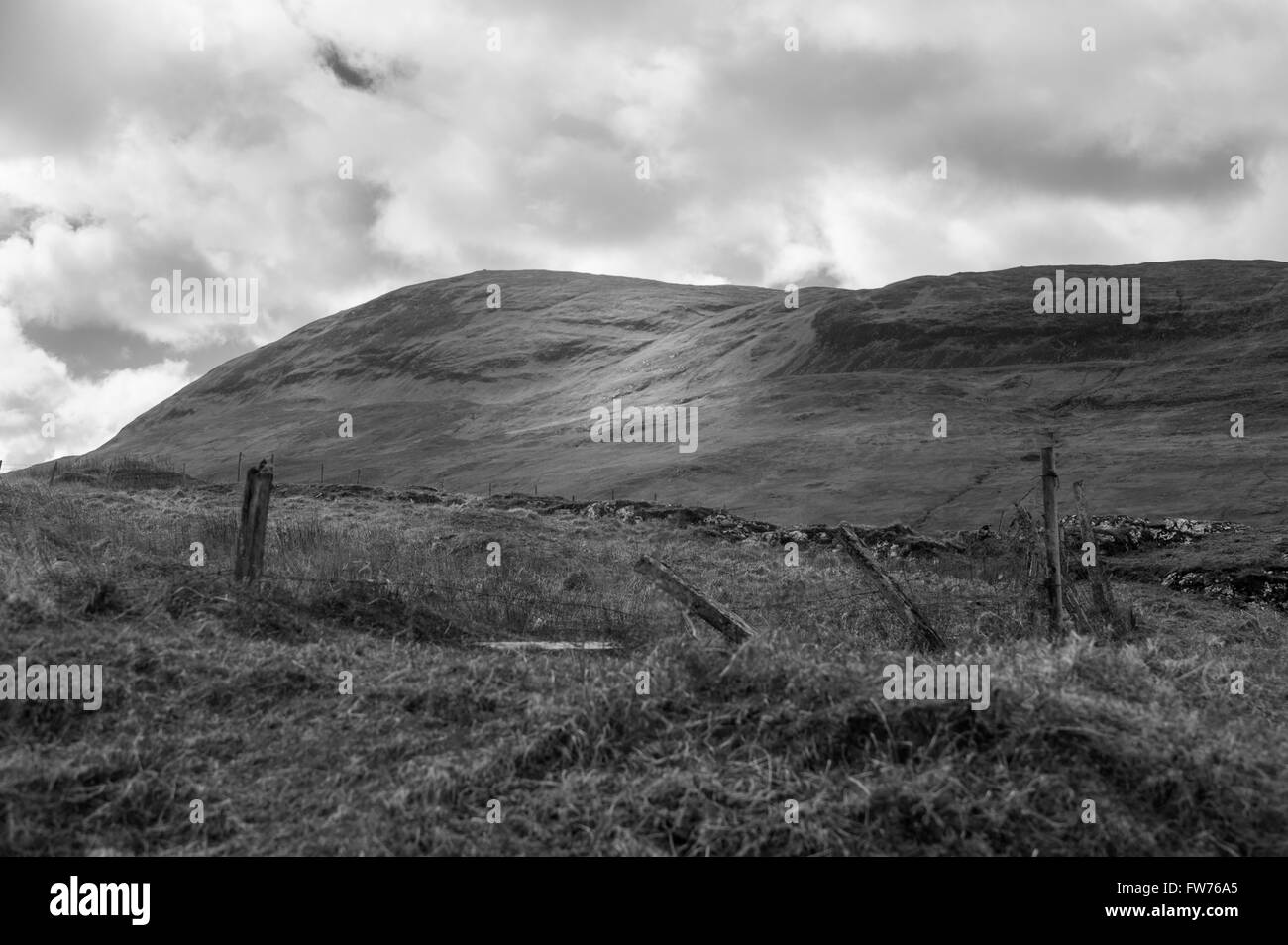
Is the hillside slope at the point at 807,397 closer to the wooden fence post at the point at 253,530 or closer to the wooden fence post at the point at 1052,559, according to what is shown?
the wooden fence post at the point at 1052,559

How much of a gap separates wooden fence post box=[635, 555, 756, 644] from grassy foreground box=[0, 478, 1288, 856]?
562 millimetres

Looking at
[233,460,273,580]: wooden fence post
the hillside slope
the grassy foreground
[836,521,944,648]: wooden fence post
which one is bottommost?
the grassy foreground

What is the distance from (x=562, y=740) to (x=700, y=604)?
236cm

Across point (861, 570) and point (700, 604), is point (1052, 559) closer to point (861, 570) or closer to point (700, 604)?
point (861, 570)

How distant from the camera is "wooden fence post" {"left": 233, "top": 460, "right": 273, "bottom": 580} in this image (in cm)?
1076

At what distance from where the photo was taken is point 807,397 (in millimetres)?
75625

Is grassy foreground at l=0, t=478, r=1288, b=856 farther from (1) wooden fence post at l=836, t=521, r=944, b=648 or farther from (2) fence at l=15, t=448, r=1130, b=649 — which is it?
(2) fence at l=15, t=448, r=1130, b=649

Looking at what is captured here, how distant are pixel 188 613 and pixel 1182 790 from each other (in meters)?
7.94

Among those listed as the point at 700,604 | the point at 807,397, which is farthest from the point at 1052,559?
the point at 807,397

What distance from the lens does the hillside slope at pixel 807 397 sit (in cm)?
4825

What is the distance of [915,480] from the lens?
48250 millimetres

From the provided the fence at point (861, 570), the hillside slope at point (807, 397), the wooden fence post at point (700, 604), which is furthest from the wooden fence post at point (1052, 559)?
the hillside slope at point (807, 397)

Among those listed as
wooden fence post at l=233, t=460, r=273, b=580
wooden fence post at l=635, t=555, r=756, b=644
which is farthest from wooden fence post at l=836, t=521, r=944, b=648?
wooden fence post at l=233, t=460, r=273, b=580
